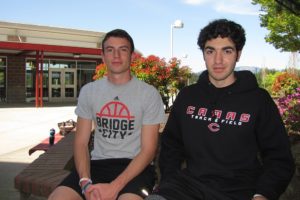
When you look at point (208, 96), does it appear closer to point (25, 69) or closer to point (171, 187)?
point (171, 187)

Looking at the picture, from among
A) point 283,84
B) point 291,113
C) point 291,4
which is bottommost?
point 291,113

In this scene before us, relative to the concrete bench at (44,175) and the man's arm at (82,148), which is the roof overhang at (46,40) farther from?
the man's arm at (82,148)

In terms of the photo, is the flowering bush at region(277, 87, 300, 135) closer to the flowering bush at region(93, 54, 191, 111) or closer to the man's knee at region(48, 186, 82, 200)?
the flowering bush at region(93, 54, 191, 111)

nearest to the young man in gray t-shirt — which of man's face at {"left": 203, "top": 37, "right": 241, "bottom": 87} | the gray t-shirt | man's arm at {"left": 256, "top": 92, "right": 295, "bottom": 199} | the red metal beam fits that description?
the gray t-shirt

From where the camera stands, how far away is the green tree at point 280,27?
18.2m

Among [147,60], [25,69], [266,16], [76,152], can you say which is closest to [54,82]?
[25,69]

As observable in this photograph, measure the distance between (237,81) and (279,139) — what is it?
0.45 m

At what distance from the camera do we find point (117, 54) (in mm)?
3051

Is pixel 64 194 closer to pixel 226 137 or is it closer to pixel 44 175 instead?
pixel 44 175

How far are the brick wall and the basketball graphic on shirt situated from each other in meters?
23.4

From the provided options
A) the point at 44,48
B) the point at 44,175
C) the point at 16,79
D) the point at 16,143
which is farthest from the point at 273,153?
the point at 16,79

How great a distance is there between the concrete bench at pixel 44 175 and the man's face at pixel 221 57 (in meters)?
1.61

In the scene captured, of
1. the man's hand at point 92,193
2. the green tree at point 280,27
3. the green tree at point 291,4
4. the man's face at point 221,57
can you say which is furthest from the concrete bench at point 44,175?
the green tree at point 280,27

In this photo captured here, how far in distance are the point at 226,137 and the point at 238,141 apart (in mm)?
73
